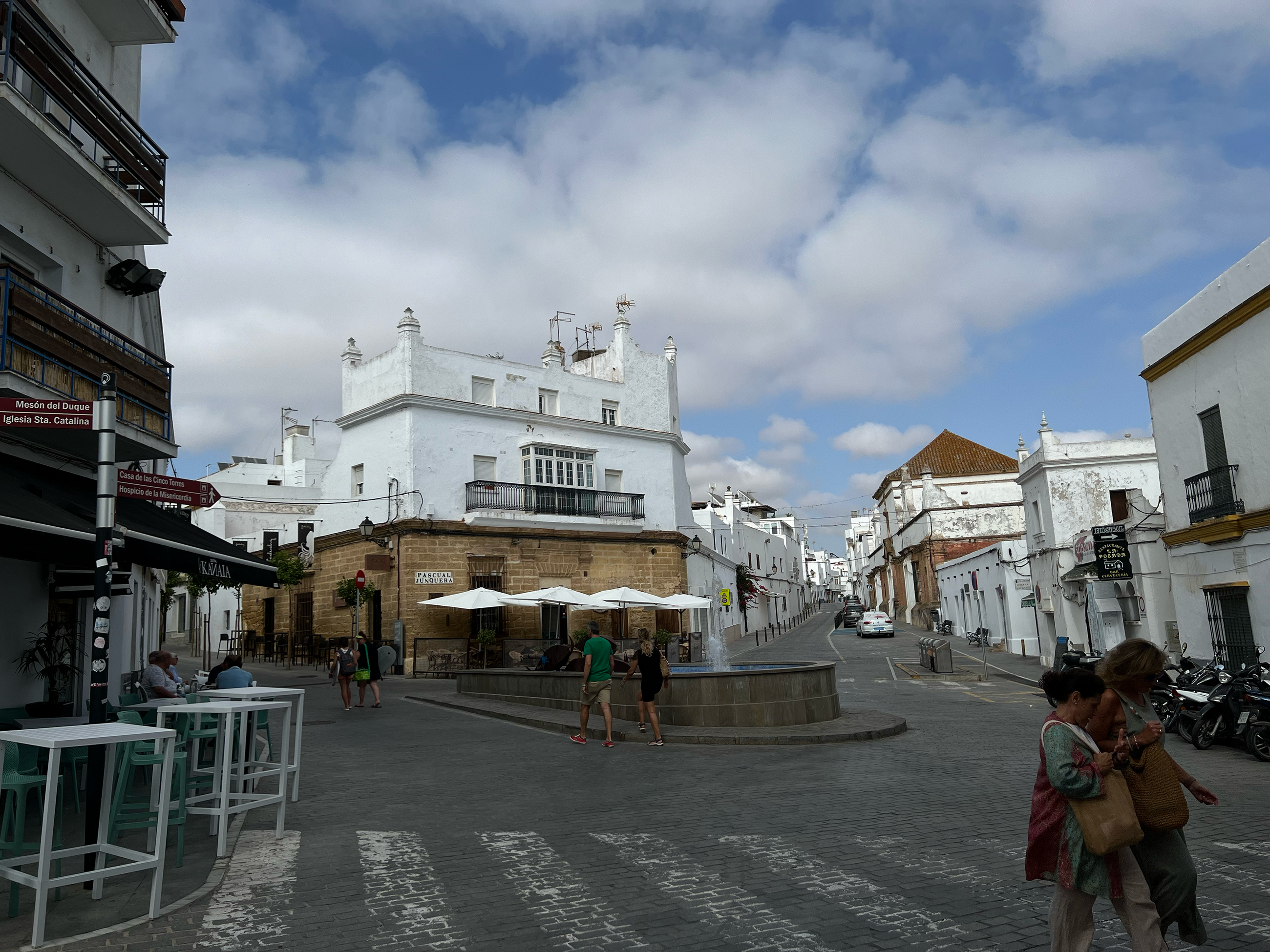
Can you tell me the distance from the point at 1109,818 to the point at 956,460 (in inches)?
2535

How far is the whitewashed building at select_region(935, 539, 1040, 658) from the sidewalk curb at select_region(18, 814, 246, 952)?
26805 millimetres

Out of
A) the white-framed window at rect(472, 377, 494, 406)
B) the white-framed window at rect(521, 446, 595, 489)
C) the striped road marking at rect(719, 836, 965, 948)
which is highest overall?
Answer: the white-framed window at rect(472, 377, 494, 406)

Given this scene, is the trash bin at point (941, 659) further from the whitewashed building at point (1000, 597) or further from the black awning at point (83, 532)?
the black awning at point (83, 532)

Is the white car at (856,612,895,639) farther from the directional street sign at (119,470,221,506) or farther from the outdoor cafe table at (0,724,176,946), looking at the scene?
the outdoor cafe table at (0,724,176,946)

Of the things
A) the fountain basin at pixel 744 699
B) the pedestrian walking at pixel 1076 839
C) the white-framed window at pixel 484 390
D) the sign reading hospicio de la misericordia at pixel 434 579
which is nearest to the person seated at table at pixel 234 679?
the fountain basin at pixel 744 699

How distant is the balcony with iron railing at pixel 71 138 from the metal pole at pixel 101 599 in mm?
5628

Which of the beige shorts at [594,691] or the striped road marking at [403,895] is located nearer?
the striped road marking at [403,895]

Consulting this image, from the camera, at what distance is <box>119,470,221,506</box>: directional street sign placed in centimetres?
719

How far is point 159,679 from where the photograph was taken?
1063 cm

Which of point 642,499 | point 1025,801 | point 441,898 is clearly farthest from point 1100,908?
point 642,499

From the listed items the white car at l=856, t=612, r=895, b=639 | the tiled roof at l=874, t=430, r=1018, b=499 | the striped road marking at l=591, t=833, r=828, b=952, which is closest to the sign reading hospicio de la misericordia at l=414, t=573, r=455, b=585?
the striped road marking at l=591, t=833, r=828, b=952

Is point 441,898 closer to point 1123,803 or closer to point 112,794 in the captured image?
point 112,794

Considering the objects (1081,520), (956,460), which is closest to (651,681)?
(1081,520)

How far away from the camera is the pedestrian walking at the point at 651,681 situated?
12406 mm
